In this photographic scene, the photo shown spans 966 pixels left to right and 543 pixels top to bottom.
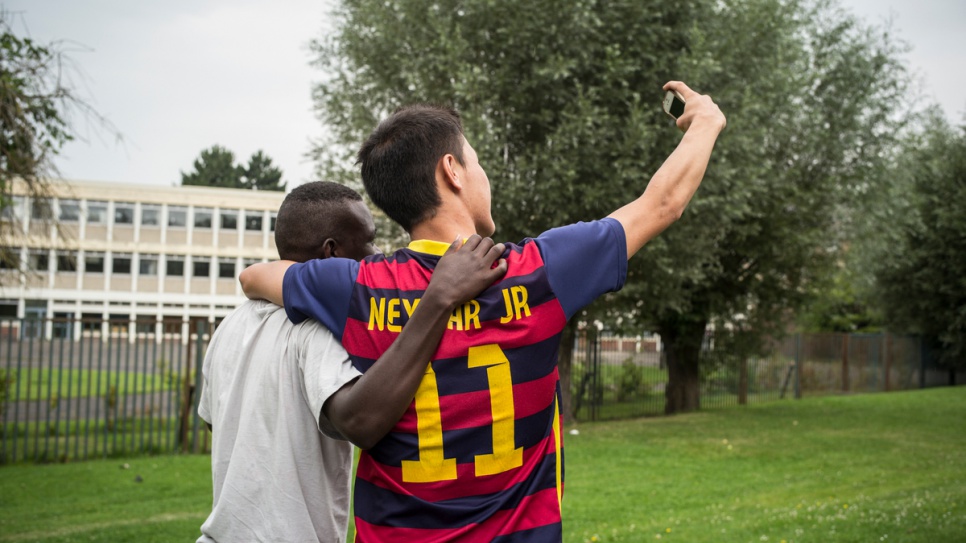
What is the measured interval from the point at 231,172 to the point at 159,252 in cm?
2028

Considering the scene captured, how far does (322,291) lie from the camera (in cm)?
200

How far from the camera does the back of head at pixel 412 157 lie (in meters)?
2.07

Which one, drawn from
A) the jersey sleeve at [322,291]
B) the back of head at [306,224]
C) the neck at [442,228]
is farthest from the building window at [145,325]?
the neck at [442,228]

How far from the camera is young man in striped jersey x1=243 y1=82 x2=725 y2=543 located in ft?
6.15

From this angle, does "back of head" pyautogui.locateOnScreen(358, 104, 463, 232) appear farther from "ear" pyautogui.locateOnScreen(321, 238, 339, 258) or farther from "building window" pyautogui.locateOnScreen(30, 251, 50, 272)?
"building window" pyautogui.locateOnScreen(30, 251, 50, 272)

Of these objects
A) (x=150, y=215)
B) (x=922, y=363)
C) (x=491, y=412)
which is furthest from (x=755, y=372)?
(x=150, y=215)

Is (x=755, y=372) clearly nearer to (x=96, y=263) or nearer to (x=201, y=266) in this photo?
(x=201, y=266)

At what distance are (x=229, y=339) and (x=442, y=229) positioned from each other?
0.66 meters

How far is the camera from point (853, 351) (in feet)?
95.9

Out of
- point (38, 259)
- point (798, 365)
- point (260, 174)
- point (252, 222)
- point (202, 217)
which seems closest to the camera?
point (38, 259)

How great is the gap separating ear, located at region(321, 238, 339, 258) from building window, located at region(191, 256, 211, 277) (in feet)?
169

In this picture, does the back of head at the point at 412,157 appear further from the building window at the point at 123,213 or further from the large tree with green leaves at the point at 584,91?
the building window at the point at 123,213

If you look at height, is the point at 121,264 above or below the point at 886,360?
above

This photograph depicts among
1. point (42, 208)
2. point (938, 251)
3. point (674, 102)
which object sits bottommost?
point (674, 102)
